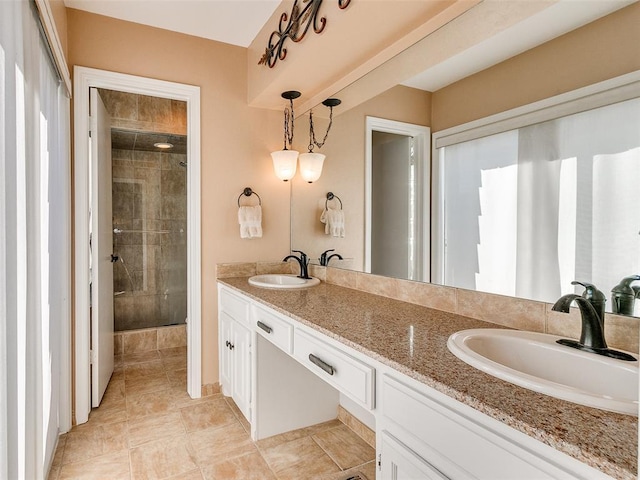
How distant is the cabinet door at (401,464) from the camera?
0.91 metres

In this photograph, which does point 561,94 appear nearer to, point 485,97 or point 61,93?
point 485,97

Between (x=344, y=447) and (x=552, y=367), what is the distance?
52.9 inches

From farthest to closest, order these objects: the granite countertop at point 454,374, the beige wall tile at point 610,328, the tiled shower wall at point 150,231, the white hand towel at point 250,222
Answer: the tiled shower wall at point 150,231, the white hand towel at point 250,222, the beige wall tile at point 610,328, the granite countertop at point 454,374

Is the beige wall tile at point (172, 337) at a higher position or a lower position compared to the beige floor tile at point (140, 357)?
higher

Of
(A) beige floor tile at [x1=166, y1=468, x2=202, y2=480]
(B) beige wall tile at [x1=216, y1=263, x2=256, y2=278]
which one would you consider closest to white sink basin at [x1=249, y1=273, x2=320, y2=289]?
(B) beige wall tile at [x1=216, y1=263, x2=256, y2=278]

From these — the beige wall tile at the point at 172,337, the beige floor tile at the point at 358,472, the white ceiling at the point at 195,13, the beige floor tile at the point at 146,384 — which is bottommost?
the beige floor tile at the point at 358,472

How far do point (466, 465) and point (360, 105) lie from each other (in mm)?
1851

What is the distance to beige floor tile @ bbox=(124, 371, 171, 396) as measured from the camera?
8.96ft

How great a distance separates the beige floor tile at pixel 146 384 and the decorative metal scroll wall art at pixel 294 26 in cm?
239

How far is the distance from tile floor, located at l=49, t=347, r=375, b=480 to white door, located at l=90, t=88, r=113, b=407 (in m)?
0.24

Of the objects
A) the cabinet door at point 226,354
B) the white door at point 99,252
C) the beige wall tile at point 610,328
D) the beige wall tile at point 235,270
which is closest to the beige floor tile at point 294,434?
→ the cabinet door at point 226,354

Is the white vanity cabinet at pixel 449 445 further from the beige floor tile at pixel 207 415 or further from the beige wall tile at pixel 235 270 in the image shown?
the beige wall tile at pixel 235 270

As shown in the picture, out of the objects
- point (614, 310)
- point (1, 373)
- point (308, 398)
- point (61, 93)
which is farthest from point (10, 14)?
point (308, 398)

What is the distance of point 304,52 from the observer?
1.94 m
